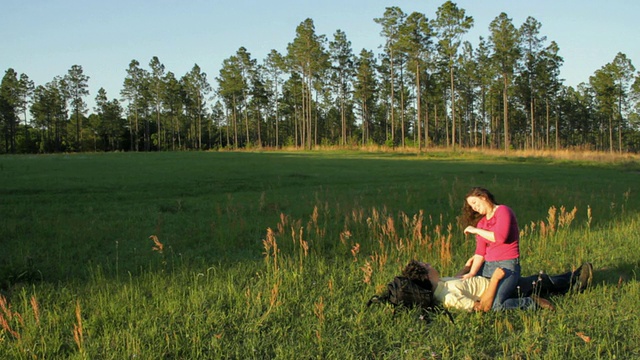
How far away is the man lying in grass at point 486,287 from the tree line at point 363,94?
44.3m

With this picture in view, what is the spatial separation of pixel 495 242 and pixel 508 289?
1.96ft

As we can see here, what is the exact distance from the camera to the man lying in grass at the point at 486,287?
4.75 meters

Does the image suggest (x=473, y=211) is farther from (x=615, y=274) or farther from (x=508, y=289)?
(x=615, y=274)

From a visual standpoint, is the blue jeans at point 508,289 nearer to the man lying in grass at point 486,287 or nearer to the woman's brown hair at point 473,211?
the man lying in grass at point 486,287

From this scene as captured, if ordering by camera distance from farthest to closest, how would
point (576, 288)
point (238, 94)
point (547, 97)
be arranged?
point (238, 94)
point (547, 97)
point (576, 288)

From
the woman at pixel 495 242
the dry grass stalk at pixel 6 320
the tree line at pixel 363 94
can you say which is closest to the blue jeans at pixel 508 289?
the woman at pixel 495 242

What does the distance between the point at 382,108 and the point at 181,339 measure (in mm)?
96140

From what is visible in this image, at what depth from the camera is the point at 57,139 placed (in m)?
75.9

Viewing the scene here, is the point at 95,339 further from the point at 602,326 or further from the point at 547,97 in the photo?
the point at 547,97

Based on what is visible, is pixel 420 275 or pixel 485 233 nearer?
pixel 420 275

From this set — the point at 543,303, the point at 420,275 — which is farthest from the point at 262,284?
the point at 543,303

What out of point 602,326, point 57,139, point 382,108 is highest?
point 382,108

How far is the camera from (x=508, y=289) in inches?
192

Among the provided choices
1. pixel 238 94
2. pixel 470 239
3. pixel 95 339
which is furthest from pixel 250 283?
pixel 238 94
